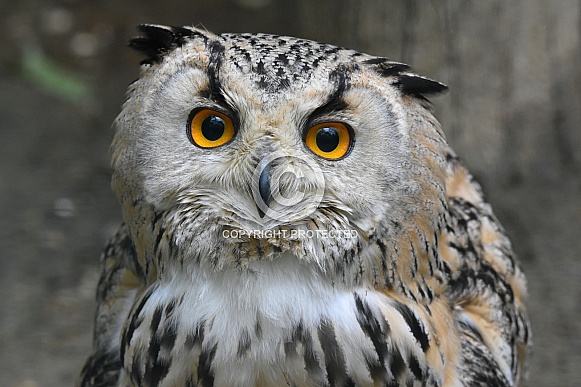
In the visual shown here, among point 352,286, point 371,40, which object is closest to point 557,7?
point 371,40

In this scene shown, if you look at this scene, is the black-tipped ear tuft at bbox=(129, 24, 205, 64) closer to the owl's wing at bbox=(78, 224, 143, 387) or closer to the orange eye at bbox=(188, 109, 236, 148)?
the orange eye at bbox=(188, 109, 236, 148)

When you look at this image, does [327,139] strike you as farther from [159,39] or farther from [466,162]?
[466,162]

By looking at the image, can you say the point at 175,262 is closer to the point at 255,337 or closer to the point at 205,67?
the point at 255,337

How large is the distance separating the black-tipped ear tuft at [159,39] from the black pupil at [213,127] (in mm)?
235

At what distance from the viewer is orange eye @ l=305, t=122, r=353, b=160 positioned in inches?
65.1

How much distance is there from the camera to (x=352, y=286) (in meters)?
1.78

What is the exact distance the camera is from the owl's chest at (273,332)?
1738 mm

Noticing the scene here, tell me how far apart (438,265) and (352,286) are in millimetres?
327

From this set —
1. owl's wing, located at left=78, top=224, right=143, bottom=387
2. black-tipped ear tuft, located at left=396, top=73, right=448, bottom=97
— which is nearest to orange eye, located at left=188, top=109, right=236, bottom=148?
black-tipped ear tuft, located at left=396, top=73, right=448, bottom=97

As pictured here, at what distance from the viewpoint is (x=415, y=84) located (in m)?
1.82

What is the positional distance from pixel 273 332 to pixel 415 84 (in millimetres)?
616

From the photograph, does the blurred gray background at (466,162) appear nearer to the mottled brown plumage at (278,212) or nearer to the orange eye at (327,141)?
the mottled brown plumage at (278,212)

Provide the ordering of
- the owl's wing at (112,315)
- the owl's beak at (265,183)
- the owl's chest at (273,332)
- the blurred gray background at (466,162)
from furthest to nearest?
the blurred gray background at (466,162), the owl's wing at (112,315), the owl's chest at (273,332), the owl's beak at (265,183)

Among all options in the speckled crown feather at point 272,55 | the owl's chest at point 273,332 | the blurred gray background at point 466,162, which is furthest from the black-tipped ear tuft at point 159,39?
the blurred gray background at point 466,162
